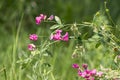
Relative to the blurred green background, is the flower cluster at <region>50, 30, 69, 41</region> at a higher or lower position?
lower

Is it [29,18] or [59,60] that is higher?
[29,18]

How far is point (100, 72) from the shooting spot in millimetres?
2074

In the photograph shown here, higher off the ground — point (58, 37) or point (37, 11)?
point (37, 11)

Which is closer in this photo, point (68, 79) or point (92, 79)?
point (92, 79)

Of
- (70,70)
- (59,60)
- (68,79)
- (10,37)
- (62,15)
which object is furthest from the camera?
(62,15)

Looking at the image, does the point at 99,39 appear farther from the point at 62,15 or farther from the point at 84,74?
the point at 62,15

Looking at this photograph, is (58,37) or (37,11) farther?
(37,11)

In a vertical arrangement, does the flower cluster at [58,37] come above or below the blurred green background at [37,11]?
below

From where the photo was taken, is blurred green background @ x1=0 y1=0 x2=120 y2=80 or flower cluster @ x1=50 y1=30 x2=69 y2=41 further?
blurred green background @ x1=0 y1=0 x2=120 y2=80

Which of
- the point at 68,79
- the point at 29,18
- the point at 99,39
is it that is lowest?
the point at 68,79

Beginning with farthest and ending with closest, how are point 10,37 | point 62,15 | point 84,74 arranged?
point 62,15 < point 10,37 < point 84,74

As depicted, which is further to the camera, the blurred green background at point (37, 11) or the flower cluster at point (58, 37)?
the blurred green background at point (37, 11)

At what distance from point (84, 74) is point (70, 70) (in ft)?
6.57

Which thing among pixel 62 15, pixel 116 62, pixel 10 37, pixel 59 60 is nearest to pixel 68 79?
pixel 59 60
